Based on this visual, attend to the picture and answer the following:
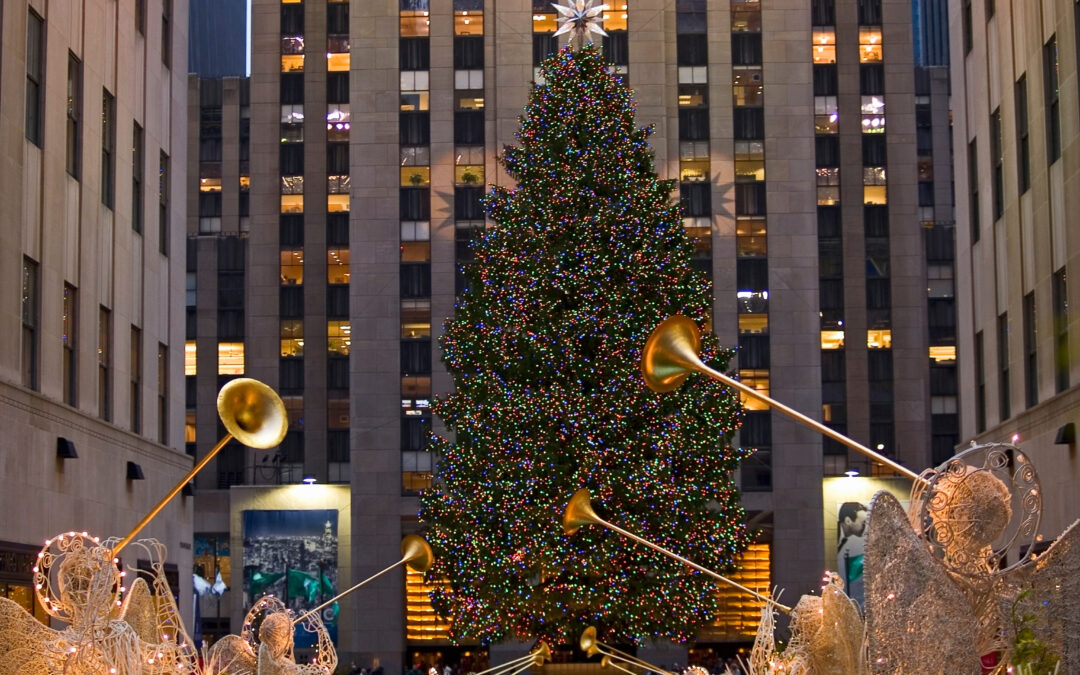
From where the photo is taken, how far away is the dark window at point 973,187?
37.1 metres

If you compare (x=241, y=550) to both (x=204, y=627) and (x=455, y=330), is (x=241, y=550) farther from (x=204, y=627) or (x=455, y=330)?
(x=455, y=330)

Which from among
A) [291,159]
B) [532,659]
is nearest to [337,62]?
[291,159]

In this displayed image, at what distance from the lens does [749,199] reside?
63281 mm

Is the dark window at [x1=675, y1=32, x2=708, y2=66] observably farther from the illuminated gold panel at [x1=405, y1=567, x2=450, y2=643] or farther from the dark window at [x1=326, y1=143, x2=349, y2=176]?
the illuminated gold panel at [x1=405, y1=567, x2=450, y2=643]

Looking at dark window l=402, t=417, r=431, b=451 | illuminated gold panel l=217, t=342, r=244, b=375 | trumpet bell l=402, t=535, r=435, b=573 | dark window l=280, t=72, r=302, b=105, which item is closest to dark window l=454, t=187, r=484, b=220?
dark window l=402, t=417, r=431, b=451

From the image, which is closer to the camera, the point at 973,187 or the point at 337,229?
the point at 973,187

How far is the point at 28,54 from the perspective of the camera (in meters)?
27.8

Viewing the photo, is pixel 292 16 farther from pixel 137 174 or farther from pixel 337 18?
pixel 137 174

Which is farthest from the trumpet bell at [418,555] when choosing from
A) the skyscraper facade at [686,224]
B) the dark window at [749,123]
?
the dark window at [749,123]

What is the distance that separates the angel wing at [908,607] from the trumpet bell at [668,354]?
2.04 m

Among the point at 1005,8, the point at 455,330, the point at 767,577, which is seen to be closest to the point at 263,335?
the point at 767,577

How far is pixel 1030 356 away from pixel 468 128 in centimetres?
3527

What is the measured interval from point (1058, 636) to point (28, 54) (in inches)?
876

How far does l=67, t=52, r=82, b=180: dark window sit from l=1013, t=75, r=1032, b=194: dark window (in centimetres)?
1848
